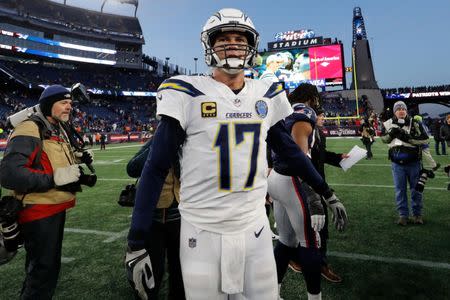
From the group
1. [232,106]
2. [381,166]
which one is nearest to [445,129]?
[381,166]

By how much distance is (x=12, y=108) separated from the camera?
106 feet

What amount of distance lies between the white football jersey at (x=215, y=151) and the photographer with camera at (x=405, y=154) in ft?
13.7

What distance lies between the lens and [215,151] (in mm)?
1583

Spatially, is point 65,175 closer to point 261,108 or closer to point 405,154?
point 261,108

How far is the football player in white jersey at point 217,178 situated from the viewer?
5.05 ft

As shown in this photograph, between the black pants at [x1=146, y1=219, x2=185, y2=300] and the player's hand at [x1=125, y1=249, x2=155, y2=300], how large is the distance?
0.83m

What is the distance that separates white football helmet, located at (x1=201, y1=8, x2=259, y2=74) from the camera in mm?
1664

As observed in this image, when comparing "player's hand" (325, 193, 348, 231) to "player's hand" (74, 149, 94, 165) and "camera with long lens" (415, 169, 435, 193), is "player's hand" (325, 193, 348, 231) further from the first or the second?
"camera with long lens" (415, 169, 435, 193)

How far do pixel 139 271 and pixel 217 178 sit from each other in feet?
1.92

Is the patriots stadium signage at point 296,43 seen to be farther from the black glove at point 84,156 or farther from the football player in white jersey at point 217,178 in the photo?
the football player in white jersey at point 217,178

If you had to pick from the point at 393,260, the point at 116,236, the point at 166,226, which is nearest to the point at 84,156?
the point at 166,226

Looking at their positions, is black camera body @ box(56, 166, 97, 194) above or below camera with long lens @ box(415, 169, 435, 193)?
above

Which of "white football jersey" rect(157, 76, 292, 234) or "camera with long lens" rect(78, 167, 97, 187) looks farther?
"camera with long lens" rect(78, 167, 97, 187)

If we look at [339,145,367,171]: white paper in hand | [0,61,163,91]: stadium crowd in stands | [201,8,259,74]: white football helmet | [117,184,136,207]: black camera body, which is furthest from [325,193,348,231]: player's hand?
[0,61,163,91]: stadium crowd in stands
